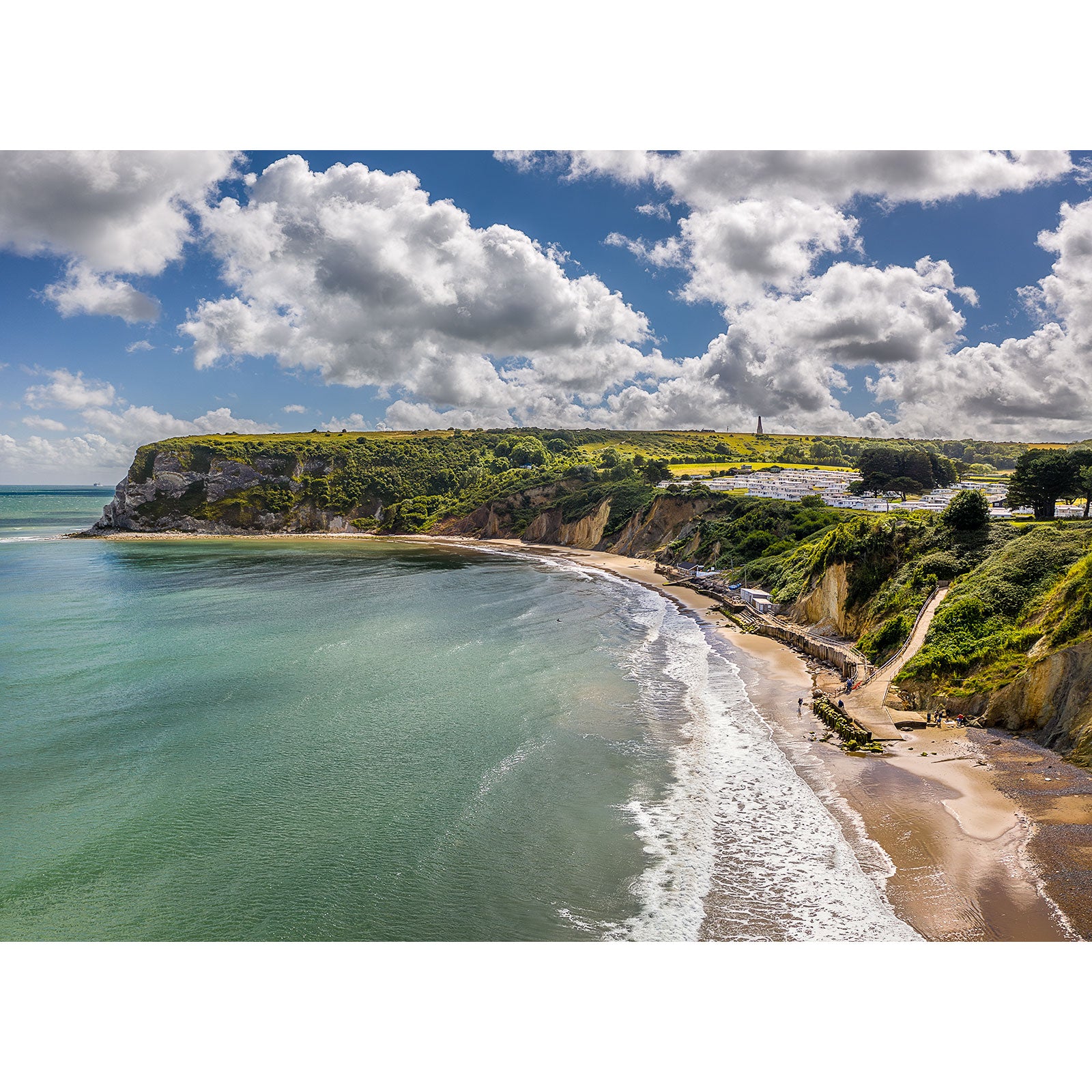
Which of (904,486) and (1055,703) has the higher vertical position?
(904,486)

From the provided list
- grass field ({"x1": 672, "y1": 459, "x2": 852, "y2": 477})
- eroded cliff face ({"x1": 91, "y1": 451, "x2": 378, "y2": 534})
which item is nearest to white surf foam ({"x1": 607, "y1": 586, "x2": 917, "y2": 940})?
grass field ({"x1": 672, "y1": 459, "x2": 852, "y2": 477})

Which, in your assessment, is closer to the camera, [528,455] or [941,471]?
[941,471]

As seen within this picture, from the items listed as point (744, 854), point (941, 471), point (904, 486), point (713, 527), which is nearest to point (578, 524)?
point (713, 527)

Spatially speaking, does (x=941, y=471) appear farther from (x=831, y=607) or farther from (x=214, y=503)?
(x=214, y=503)

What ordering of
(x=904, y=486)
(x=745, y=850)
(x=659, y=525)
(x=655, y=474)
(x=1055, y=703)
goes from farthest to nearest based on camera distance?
1. (x=655, y=474)
2. (x=659, y=525)
3. (x=904, y=486)
4. (x=1055, y=703)
5. (x=745, y=850)

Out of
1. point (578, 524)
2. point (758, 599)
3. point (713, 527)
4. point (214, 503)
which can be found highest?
point (214, 503)

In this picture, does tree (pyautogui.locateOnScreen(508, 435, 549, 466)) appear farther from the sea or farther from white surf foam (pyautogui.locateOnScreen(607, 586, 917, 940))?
white surf foam (pyautogui.locateOnScreen(607, 586, 917, 940))
